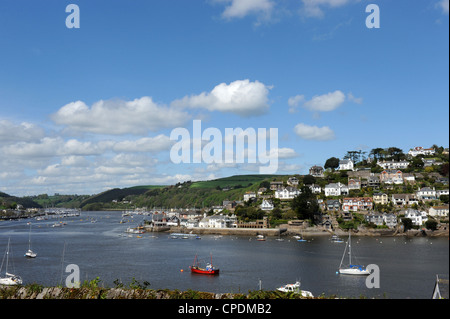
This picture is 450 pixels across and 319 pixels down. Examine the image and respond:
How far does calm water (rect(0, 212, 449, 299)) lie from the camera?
3067cm

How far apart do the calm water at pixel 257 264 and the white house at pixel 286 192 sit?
1283 inches

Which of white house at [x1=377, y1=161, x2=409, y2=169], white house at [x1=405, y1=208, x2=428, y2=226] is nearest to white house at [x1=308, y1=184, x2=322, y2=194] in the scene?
white house at [x1=377, y1=161, x2=409, y2=169]

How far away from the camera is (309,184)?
9762 cm

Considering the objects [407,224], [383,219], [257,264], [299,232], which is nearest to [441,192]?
[407,224]

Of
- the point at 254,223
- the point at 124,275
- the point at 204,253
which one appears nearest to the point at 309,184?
the point at 254,223

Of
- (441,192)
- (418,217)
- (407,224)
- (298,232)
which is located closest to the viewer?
(407,224)

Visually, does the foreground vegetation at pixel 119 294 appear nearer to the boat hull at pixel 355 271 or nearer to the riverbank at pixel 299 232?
the boat hull at pixel 355 271

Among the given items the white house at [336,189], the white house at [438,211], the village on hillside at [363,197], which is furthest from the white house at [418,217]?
the white house at [336,189]

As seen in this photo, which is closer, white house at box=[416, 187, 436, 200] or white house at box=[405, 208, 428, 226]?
white house at box=[405, 208, 428, 226]

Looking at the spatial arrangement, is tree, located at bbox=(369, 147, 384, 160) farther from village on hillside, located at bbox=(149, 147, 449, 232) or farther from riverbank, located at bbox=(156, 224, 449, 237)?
riverbank, located at bbox=(156, 224, 449, 237)

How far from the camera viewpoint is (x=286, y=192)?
95.2 m

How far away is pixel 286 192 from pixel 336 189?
13.0 metres

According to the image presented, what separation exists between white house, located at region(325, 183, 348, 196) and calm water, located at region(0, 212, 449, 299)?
86.6ft

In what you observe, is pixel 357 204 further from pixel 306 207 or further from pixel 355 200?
pixel 306 207
